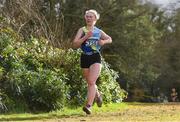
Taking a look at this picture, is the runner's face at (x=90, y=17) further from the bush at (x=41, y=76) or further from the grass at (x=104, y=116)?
the bush at (x=41, y=76)

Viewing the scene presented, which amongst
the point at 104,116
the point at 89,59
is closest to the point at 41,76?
the point at 89,59

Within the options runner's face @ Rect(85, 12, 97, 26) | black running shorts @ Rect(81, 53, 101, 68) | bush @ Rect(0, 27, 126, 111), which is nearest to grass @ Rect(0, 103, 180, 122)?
Answer: bush @ Rect(0, 27, 126, 111)

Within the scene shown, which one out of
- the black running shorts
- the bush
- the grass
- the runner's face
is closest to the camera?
the grass

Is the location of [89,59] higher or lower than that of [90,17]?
lower

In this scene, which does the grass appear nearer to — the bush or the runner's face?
the bush

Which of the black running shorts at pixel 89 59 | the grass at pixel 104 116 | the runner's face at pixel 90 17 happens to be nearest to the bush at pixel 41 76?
the grass at pixel 104 116

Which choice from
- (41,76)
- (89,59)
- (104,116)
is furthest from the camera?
(41,76)

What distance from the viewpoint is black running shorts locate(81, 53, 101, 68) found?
10.1 metres

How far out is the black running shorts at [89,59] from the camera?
33.2 feet

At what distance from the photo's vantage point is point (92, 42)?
10.1 metres

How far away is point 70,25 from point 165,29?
72.6ft

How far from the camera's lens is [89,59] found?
10.2 m

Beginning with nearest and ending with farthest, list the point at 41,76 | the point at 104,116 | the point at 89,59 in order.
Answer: the point at 104,116 → the point at 89,59 → the point at 41,76

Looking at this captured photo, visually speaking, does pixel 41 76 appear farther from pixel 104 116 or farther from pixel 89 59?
pixel 104 116
